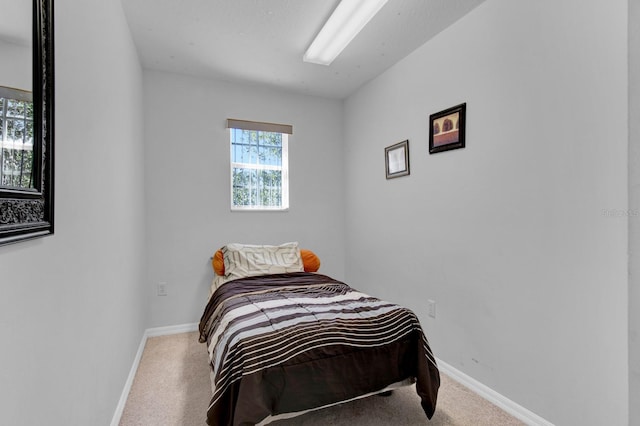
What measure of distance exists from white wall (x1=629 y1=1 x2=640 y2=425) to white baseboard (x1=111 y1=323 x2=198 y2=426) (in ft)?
7.25

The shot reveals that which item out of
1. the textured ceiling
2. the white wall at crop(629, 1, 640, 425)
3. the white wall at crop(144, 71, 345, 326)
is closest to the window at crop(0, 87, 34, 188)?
the textured ceiling

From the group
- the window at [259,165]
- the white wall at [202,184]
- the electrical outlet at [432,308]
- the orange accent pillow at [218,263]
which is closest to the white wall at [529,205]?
the electrical outlet at [432,308]

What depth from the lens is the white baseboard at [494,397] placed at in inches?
72.7

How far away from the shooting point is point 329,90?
3682 millimetres

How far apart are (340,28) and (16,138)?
219 cm

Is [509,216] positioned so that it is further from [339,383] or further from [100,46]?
[100,46]

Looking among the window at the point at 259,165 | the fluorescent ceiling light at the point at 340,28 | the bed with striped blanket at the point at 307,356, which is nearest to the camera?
the bed with striped blanket at the point at 307,356

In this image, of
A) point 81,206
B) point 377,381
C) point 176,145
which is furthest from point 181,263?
point 377,381

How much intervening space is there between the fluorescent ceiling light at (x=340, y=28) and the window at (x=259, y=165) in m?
1.03

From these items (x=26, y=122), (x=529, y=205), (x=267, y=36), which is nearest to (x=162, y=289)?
(x=267, y=36)

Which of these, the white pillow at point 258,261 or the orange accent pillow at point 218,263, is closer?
the white pillow at point 258,261

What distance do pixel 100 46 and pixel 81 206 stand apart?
0.89 metres

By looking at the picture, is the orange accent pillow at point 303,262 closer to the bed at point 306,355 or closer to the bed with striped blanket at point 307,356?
the bed at point 306,355

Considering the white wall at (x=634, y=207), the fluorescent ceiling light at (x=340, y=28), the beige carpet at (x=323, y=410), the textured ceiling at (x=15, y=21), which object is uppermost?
the fluorescent ceiling light at (x=340, y=28)
